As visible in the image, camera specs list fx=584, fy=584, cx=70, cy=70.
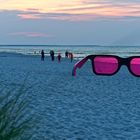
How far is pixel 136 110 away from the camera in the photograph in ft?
59.7

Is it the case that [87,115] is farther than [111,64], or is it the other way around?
[87,115]

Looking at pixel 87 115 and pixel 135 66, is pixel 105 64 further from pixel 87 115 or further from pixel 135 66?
pixel 87 115

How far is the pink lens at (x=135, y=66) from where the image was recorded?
5.56m

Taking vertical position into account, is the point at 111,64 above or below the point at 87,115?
above

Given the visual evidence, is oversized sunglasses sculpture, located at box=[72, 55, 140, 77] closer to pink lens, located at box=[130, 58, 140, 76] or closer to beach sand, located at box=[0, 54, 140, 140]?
pink lens, located at box=[130, 58, 140, 76]

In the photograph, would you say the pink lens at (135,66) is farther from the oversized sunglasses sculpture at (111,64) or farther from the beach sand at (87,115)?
the beach sand at (87,115)

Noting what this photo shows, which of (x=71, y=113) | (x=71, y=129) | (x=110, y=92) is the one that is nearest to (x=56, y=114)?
(x=71, y=113)

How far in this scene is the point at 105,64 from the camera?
5.65 m

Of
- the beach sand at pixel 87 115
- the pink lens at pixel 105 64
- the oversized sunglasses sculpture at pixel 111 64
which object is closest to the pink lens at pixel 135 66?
the oversized sunglasses sculpture at pixel 111 64

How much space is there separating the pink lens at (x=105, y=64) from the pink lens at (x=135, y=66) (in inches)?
6.2

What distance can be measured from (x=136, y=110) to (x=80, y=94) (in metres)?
6.49

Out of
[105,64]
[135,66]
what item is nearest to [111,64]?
[105,64]

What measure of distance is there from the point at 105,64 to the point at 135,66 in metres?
0.29

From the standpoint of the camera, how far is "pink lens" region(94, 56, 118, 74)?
558cm
